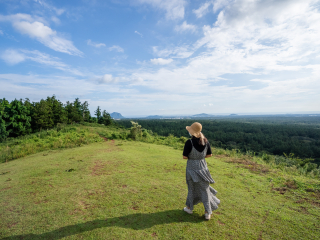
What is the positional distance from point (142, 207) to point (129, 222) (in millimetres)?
732

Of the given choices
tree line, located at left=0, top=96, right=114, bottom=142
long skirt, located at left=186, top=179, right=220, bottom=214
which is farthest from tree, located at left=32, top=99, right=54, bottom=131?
long skirt, located at left=186, top=179, right=220, bottom=214

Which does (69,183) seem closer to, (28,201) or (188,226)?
(28,201)

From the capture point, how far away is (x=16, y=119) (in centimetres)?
2695

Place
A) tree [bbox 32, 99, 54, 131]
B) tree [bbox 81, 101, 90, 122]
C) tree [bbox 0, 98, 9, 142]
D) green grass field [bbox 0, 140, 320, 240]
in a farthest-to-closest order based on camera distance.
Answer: tree [bbox 81, 101, 90, 122] → tree [bbox 32, 99, 54, 131] → tree [bbox 0, 98, 9, 142] → green grass field [bbox 0, 140, 320, 240]

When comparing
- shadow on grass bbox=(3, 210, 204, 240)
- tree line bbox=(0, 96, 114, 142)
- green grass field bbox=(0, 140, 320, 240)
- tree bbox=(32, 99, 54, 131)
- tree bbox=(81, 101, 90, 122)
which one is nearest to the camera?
shadow on grass bbox=(3, 210, 204, 240)

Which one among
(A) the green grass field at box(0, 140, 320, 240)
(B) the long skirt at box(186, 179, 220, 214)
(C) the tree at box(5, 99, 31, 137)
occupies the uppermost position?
(C) the tree at box(5, 99, 31, 137)

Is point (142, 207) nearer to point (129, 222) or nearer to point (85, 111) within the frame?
point (129, 222)

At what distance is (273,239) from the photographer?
136 inches

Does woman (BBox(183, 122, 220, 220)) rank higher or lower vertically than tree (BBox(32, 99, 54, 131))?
lower

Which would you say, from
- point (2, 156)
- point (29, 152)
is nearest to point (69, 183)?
point (29, 152)

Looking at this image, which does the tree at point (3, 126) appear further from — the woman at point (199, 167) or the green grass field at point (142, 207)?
the woman at point (199, 167)

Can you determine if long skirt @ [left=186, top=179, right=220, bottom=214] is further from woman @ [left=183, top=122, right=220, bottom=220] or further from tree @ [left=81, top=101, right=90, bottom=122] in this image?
tree @ [left=81, top=101, right=90, bottom=122]

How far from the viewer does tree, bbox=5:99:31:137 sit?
1030 inches

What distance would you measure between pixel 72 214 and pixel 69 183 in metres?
2.38
